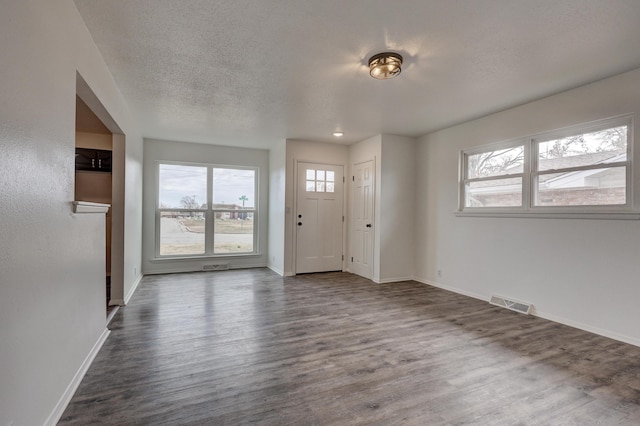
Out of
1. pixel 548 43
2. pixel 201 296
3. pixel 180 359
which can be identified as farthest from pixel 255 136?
pixel 548 43

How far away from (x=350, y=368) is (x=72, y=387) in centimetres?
183

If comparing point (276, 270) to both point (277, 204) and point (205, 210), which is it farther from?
point (205, 210)

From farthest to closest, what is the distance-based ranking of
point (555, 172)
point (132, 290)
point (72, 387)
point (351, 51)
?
1. point (132, 290)
2. point (555, 172)
3. point (351, 51)
4. point (72, 387)

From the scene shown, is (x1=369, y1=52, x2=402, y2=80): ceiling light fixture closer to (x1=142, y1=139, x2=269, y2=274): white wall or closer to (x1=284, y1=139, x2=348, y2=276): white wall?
(x1=284, y1=139, x2=348, y2=276): white wall

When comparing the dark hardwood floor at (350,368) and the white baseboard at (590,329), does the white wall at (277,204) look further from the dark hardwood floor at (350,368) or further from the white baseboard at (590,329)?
the white baseboard at (590,329)

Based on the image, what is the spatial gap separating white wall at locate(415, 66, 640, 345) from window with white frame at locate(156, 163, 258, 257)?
353 cm

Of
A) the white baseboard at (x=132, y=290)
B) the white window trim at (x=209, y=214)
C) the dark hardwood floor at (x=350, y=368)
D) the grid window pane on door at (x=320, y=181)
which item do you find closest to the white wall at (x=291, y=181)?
the grid window pane on door at (x=320, y=181)

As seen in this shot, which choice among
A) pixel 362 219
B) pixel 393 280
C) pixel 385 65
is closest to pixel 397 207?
pixel 362 219

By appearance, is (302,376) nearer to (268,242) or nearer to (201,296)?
(201,296)

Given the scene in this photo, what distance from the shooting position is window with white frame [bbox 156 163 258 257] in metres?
5.63

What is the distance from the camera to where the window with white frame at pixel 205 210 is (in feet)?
18.5

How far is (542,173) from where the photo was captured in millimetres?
3475

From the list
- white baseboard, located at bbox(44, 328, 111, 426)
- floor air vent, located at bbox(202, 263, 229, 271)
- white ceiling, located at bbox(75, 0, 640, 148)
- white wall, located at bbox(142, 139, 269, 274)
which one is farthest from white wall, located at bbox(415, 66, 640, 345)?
white baseboard, located at bbox(44, 328, 111, 426)

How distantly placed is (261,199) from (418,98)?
3839 millimetres
